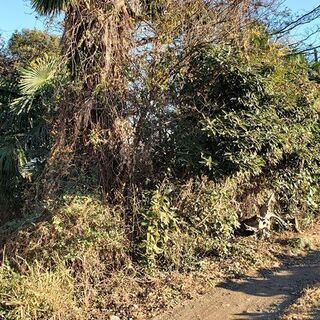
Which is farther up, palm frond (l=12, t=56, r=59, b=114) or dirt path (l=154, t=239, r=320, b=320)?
palm frond (l=12, t=56, r=59, b=114)

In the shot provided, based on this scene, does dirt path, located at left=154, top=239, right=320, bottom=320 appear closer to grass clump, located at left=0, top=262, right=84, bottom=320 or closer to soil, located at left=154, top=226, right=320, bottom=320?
soil, located at left=154, top=226, right=320, bottom=320

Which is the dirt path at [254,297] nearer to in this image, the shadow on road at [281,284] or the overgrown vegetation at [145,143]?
the shadow on road at [281,284]

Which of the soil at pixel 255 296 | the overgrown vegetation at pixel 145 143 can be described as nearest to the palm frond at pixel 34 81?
the overgrown vegetation at pixel 145 143

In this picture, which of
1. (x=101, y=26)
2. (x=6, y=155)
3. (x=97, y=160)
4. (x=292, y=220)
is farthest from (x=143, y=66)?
(x=292, y=220)

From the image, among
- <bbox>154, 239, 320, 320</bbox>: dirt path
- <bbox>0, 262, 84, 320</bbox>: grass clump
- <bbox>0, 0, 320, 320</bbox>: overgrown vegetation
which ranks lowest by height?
<bbox>154, 239, 320, 320</bbox>: dirt path

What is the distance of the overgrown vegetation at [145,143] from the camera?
7.08 meters

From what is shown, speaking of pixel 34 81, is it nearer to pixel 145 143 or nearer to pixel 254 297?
pixel 145 143

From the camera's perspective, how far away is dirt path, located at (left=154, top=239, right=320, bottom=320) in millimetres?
6082

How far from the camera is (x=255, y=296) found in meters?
6.75

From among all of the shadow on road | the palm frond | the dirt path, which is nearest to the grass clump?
the dirt path

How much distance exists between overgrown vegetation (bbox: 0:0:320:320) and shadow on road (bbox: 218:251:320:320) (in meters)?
0.66

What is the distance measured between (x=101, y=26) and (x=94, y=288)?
181 inches

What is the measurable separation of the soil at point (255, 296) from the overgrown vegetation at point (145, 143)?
0.53 meters

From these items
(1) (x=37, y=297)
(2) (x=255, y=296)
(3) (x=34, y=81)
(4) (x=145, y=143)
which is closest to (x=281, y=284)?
(2) (x=255, y=296)
